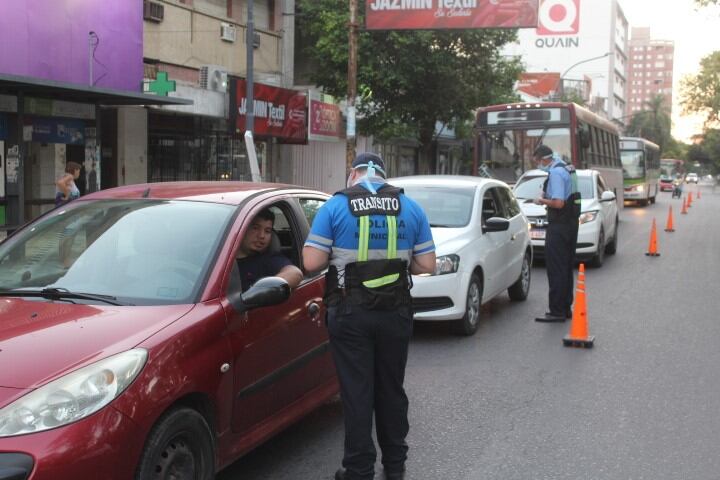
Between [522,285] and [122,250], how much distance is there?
7168mm

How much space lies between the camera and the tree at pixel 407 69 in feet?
79.2

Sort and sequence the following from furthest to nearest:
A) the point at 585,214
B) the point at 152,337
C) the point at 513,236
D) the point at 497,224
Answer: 1. the point at 585,214
2. the point at 513,236
3. the point at 497,224
4. the point at 152,337

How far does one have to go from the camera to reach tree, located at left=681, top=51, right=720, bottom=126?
151ft

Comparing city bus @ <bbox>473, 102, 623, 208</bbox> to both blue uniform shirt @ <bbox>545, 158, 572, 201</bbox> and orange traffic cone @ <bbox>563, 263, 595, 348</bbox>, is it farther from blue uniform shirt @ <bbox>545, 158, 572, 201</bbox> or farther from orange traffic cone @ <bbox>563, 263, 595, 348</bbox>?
orange traffic cone @ <bbox>563, 263, 595, 348</bbox>

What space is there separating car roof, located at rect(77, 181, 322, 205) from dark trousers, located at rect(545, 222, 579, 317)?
15.4 ft

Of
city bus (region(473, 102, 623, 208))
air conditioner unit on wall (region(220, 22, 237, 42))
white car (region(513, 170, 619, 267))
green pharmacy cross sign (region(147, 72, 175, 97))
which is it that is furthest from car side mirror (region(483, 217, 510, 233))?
air conditioner unit on wall (region(220, 22, 237, 42))

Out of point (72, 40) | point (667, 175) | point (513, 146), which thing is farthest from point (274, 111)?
point (667, 175)

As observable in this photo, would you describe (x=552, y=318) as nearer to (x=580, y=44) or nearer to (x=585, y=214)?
(x=585, y=214)

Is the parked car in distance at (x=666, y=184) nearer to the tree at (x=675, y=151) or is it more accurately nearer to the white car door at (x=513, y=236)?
the white car door at (x=513, y=236)

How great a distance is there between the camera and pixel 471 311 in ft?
27.3

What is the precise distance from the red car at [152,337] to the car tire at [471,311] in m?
3.27

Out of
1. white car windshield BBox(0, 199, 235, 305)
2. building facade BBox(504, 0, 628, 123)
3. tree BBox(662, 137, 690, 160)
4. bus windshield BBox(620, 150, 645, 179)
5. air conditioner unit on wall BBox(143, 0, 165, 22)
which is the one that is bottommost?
white car windshield BBox(0, 199, 235, 305)

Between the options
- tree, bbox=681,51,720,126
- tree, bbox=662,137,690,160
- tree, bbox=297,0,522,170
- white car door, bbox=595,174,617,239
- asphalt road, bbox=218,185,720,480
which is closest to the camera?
asphalt road, bbox=218,185,720,480

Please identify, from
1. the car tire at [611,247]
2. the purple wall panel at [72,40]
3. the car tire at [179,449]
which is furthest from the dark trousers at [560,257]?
the purple wall panel at [72,40]
